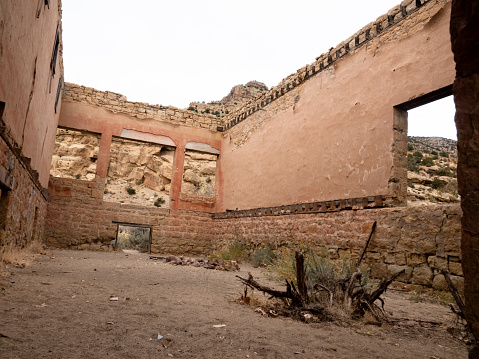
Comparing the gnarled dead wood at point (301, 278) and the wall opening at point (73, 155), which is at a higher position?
the wall opening at point (73, 155)

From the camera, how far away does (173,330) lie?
2.51 meters

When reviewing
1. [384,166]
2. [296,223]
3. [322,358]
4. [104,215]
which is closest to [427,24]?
[384,166]

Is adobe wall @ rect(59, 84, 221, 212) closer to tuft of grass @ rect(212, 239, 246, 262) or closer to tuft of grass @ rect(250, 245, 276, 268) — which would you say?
tuft of grass @ rect(212, 239, 246, 262)

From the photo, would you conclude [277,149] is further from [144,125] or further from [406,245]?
[144,125]

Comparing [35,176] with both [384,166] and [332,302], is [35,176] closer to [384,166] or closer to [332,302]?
[332,302]

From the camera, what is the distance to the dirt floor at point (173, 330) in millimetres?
2072

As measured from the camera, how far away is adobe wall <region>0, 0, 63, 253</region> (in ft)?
12.2

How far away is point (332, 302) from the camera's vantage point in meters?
3.26

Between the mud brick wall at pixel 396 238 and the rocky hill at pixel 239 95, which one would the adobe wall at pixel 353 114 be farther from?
the rocky hill at pixel 239 95

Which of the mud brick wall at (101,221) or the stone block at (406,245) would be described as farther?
the mud brick wall at (101,221)

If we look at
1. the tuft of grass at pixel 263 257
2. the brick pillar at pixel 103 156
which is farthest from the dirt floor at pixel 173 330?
the brick pillar at pixel 103 156

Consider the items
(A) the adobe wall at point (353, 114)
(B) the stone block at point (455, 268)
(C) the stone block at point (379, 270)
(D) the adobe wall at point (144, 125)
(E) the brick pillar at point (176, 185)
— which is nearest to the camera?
(B) the stone block at point (455, 268)

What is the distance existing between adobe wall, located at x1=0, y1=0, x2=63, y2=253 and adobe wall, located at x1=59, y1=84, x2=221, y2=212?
5.00 m

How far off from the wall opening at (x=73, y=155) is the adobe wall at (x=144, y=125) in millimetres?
6478
